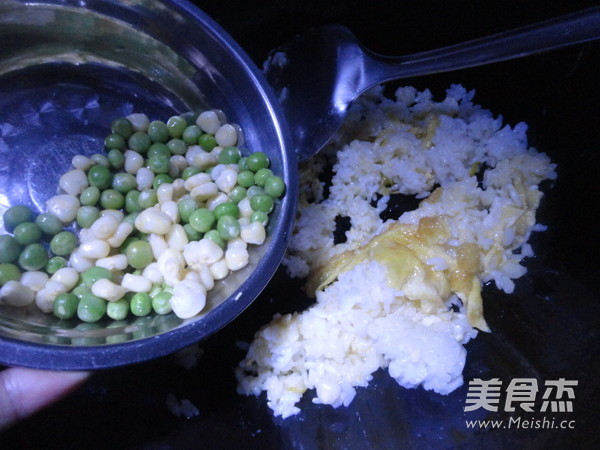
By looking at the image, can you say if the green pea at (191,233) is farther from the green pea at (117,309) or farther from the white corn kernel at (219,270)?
the green pea at (117,309)

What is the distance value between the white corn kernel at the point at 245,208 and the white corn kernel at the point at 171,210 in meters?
0.24

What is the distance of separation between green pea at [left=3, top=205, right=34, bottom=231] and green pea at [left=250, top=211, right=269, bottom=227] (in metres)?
0.82

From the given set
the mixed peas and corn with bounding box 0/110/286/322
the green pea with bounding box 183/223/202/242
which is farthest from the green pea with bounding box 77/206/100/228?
the green pea with bounding box 183/223/202/242

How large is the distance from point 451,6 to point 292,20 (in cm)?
77

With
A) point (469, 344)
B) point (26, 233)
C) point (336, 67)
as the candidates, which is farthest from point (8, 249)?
point (469, 344)

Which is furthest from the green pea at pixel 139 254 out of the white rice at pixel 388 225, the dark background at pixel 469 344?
the white rice at pixel 388 225

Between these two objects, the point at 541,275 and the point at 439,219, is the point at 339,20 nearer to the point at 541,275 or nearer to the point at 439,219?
the point at 439,219

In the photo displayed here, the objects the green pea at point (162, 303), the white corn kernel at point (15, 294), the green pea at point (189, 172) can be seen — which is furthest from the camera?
the green pea at point (189, 172)

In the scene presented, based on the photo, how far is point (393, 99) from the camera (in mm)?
2670

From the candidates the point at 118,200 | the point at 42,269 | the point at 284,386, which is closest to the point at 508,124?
the point at 284,386

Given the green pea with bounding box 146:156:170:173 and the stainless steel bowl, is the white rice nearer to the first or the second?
the stainless steel bowl

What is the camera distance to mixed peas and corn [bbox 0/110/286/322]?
5.90 ft

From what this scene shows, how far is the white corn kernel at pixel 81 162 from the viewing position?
2.04m

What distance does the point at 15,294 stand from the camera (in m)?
1.70
